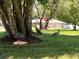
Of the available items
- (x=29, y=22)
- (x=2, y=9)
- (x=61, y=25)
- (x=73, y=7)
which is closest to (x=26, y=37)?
(x=29, y=22)

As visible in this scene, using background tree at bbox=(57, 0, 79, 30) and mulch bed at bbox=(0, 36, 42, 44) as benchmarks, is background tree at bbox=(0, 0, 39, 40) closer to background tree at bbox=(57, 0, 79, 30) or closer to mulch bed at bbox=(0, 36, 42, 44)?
mulch bed at bbox=(0, 36, 42, 44)

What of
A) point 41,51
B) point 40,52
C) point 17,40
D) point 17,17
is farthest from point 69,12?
point 40,52

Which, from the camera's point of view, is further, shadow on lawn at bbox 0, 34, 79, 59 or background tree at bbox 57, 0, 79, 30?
background tree at bbox 57, 0, 79, 30

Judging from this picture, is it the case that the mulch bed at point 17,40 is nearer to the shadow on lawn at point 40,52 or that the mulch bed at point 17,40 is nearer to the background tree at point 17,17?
the background tree at point 17,17

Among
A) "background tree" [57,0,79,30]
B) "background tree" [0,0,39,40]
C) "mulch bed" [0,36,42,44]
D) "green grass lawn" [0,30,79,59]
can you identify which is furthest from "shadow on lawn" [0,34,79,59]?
"background tree" [57,0,79,30]

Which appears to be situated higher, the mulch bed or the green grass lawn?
the green grass lawn

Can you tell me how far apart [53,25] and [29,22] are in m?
68.0

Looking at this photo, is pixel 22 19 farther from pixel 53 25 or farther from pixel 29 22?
pixel 53 25

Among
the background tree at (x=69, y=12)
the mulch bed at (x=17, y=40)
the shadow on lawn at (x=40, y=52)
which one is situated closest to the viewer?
the shadow on lawn at (x=40, y=52)

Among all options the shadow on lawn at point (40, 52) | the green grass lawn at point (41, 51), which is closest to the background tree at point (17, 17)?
the green grass lawn at point (41, 51)

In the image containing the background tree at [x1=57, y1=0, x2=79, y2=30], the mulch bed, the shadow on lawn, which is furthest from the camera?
the background tree at [x1=57, y1=0, x2=79, y2=30]

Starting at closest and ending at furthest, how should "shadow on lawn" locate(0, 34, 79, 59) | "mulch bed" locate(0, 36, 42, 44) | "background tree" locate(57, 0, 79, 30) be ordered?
1. "shadow on lawn" locate(0, 34, 79, 59)
2. "mulch bed" locate(0, 36, 42, 44)
3. "background tree" locate(57, 0, 79, 30)

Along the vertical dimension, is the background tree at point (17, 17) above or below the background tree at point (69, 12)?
above

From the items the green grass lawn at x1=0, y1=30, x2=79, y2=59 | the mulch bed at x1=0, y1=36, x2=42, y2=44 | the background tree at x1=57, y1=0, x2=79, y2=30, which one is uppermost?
the green grass lawn at x1=0, y1=30, x2=79, y2=59
